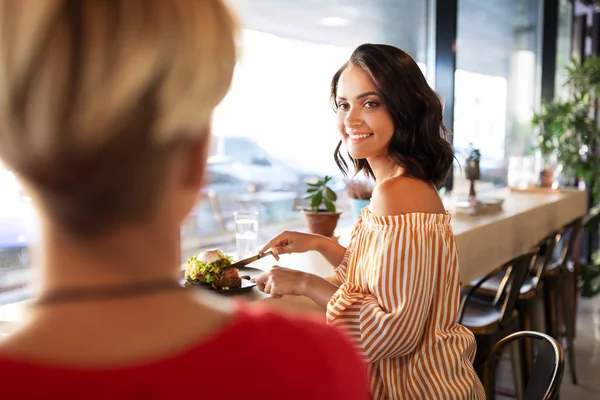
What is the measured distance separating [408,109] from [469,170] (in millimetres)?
1995

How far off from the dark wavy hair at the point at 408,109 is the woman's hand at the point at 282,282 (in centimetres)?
35

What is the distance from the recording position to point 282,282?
1.31m

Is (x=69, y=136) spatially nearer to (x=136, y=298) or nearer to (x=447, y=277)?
(x=136, y=298)

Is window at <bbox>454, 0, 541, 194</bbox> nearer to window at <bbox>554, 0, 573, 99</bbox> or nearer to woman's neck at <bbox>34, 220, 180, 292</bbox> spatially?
window at <bbox>554, 0, 573, 99</bbox>

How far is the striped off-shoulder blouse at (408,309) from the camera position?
4.03ft

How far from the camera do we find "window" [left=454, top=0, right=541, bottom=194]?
13.5 ft

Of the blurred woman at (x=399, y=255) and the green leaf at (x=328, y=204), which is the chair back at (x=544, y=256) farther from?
the blurred woman at (x=399, y=255)

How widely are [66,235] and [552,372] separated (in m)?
1.22

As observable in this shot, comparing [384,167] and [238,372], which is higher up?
[384,167]

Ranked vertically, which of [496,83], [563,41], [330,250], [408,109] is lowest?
[330,250]

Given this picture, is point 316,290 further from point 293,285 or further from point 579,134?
point 579,134

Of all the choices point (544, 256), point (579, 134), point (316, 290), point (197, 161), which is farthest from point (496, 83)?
point (197, 161)

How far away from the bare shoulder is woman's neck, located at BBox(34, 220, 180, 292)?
901 millimetres

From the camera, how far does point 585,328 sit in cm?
411
